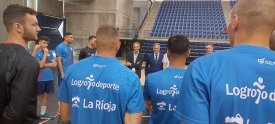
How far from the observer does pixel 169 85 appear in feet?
6.93

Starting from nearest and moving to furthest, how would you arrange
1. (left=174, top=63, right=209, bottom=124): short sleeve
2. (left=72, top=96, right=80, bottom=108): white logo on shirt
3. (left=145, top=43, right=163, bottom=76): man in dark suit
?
(left=174, top=63, right=209, bottom=124): short sleeve
(left=72, top=96, right=80, bottom=108): white logo on shirt
(left=145, top=43, right=163, bottom=76): man in dark suit

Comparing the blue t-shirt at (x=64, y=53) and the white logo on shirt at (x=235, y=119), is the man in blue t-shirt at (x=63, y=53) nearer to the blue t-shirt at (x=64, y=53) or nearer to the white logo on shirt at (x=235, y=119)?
the blue t-shirt at (x=64, y=53)

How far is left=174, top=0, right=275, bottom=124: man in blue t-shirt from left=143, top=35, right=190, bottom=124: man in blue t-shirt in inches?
41.3

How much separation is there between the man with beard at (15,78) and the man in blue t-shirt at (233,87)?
1229 millimetres

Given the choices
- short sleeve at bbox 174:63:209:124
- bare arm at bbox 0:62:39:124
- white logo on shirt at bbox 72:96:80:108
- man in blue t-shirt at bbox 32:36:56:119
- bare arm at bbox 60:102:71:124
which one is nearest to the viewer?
short sleeve at bbox 174:63:209:124

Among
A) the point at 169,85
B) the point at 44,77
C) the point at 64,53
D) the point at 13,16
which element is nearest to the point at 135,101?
the point at 169,85

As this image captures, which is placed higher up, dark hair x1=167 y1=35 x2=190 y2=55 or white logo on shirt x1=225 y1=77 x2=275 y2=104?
dark hair x1=167 y1=35 x2=190 y2=55

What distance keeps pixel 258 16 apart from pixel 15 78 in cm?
164

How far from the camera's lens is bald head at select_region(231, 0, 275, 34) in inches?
41.8

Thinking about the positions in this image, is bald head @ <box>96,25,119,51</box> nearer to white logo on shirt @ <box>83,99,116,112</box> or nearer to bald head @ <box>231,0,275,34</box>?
white logo on shirt @ <box>83,99,116,112</box>

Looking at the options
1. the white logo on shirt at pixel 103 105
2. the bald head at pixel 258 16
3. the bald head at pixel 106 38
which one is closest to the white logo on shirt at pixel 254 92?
the bald head at pixel 258 16

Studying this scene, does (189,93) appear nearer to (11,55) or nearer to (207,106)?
(207,106)

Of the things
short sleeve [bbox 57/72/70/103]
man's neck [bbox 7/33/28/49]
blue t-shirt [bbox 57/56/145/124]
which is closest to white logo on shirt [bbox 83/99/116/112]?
blue t-shirt [bbox 57/56/145/124]

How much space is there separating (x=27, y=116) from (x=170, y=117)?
1237 mm
